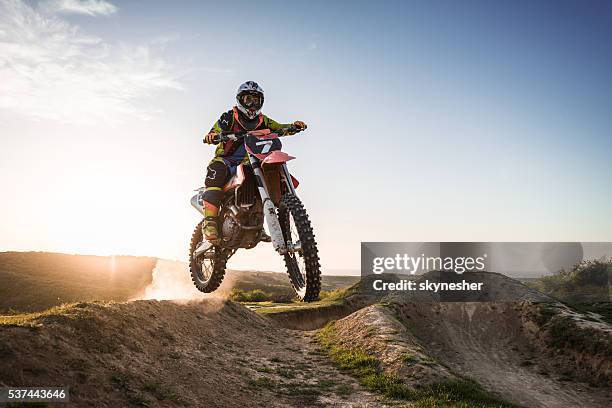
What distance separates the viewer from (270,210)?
293 inches

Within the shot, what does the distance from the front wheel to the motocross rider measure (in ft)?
4.90

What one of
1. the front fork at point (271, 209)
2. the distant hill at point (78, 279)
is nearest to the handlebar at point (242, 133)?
the front fork at point (271, 209)

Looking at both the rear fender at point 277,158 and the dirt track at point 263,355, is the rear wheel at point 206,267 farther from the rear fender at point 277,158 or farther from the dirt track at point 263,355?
the rear fender at point 277,158

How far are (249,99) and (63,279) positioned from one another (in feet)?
74.6

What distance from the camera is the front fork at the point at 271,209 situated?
7.20m

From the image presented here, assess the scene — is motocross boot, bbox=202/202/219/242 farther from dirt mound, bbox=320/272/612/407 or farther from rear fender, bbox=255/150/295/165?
dirt mound, bbox=320/272/612/407

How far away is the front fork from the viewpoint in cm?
720

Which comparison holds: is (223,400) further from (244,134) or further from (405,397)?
(244,134)

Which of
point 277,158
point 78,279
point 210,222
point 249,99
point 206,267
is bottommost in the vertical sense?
point 78,279

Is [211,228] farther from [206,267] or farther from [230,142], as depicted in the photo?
[206,267]

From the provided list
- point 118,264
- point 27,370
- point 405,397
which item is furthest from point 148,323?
point 118,264

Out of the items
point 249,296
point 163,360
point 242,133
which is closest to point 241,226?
point 242,133

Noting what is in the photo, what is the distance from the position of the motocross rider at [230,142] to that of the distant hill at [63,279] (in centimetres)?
1328

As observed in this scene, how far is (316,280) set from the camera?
6.99 meters
